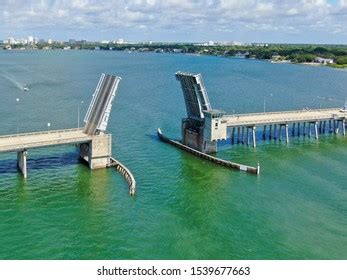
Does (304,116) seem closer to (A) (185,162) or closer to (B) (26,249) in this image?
(A) (185,162)

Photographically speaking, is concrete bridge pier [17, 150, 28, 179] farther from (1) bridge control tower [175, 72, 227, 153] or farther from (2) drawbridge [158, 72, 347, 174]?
(1) bridge control tower [175, 72, 227, 153]

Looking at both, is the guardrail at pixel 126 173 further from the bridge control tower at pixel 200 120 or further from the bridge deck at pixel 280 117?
the bridge deck at pixel 280 117

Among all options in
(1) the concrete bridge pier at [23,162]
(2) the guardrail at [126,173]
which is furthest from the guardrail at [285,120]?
(1) the concrete bridge pier at [23,162]

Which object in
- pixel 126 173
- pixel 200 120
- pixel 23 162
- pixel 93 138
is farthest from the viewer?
pixel 200 120

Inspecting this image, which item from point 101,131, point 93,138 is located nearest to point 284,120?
point 101,131

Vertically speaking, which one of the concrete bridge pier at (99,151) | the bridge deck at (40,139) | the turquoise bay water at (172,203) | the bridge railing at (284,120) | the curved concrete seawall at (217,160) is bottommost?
the turquoise bay water at (172,203)

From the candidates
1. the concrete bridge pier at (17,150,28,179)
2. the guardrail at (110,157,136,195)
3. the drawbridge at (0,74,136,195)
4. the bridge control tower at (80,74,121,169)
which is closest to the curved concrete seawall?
the guardrail at (110,157,136,195)

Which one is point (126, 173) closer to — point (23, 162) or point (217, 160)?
point (23, 162)
